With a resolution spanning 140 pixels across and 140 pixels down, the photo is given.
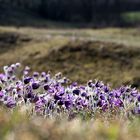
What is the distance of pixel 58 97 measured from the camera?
22.2 feet

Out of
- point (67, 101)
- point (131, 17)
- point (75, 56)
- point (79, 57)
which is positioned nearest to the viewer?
point (67, 101)

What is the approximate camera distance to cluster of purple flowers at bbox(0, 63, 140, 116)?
6.64 meters

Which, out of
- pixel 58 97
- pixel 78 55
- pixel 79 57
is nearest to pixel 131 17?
pixel 78 55

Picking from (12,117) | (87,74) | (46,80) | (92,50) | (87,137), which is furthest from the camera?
(92,50)

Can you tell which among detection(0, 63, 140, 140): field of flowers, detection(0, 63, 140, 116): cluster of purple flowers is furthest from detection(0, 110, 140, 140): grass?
detection(0, 63, 140, 116): cluster of purple flowers

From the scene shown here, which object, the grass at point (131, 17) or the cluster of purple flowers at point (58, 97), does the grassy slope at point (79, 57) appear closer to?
the cluster of purple flowers at point (58, 97)

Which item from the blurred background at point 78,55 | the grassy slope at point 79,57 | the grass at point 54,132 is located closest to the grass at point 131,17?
the blurred background at point 78,55

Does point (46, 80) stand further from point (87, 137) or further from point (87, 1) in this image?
point (87, 1)

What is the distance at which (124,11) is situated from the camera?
82.4 m

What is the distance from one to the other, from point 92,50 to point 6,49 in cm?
643

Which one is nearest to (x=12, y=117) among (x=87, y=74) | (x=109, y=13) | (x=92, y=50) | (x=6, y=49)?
(x=87, y=74)

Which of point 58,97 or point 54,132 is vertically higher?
point 54,132

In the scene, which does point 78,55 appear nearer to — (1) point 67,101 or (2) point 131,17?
(1) point 67,101

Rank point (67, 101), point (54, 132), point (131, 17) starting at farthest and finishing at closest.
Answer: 1. point (131, 17)
2. point (67, 101)
3. point (54, 132)
